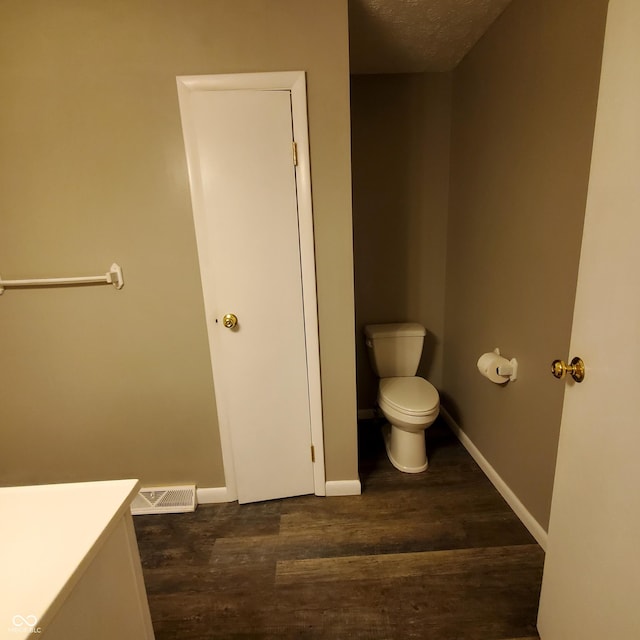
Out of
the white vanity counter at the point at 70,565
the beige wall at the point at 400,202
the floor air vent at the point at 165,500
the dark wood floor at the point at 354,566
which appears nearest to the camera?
the white vanity counter at the point at 70,565

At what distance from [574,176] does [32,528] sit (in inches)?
70.3

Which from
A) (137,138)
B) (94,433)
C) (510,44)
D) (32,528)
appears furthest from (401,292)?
(32,528)

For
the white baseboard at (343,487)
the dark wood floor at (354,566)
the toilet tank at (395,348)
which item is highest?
the toilet tank at (395,348)

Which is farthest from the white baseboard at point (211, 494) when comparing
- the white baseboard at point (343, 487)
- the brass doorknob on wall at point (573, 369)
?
the brass doorknob on wall at point (573, 369)

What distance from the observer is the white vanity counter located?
0.49 m

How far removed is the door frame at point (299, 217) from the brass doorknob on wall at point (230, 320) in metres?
0.08

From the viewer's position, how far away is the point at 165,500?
5.95ft

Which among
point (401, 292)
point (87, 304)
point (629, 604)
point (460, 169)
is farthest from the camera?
point (401, 292)

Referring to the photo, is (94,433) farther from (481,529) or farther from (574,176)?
(574,176)

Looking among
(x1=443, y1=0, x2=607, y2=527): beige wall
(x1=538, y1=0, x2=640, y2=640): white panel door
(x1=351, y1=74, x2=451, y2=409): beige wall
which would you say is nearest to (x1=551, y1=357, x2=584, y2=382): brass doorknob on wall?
(x1=538, y1=0, x2=640, y2=640): white panel door

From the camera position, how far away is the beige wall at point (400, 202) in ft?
7.28

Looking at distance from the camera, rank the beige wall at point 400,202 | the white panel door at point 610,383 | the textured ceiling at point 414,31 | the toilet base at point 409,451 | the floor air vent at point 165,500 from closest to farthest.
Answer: the white panel door at point 610,383
the textured ceiling at point 414,31
the floor air vent at point 165,500
the toilet base at point 409,451
the beige wall at point 400,202

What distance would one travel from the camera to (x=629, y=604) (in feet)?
2.47

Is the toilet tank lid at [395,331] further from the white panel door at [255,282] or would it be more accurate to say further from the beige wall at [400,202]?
the white panel door at [255,282]
